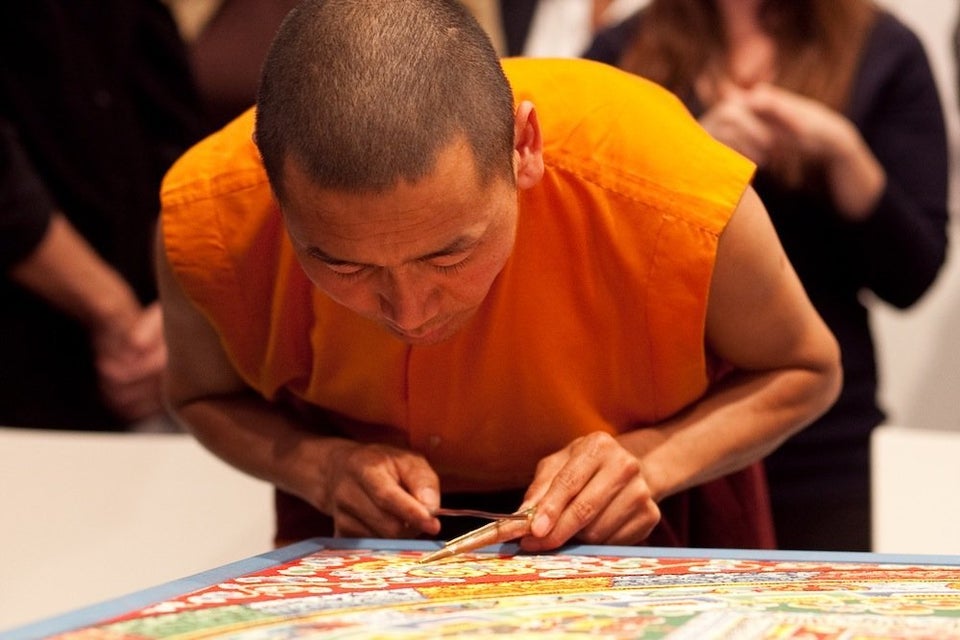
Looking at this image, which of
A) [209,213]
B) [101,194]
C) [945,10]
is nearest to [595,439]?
[209,213]

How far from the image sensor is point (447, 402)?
132cm

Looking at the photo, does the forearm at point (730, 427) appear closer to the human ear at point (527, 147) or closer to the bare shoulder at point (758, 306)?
the bare shoulder at point (758, 306)

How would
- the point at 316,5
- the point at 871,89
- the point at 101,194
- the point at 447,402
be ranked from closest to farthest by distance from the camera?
the point at 316,5
the point at 447,402
the point at 871,89
the point at 101,194

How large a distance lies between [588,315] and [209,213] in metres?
0.36

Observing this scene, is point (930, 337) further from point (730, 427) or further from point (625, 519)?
point (625, 519)

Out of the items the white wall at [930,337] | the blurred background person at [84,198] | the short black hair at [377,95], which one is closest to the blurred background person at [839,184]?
the short black hair at [377,95]

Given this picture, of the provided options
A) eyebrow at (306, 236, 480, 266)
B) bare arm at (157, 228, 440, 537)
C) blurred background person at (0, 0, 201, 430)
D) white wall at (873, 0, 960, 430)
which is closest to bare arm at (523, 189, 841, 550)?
bare arm at (157, 228, 440, 537)

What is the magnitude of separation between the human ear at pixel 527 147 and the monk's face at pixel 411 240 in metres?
0.04

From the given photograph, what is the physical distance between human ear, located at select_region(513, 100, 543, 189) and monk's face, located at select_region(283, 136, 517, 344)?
0.04m

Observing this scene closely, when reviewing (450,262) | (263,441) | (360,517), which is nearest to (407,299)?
(450,262)

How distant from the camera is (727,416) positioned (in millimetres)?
1314

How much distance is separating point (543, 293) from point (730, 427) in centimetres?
22

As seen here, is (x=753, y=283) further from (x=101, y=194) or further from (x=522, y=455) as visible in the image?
(x=101, y=194)

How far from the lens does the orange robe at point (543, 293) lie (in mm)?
1233
